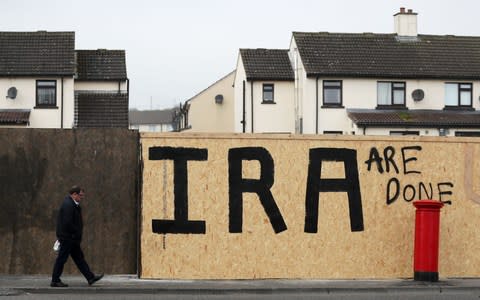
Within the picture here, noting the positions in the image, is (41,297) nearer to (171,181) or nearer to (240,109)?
(171,181)

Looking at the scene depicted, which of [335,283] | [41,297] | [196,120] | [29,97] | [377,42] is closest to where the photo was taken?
[41,297]

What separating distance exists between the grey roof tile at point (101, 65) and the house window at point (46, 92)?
2.24 m

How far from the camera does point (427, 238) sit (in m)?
15.9

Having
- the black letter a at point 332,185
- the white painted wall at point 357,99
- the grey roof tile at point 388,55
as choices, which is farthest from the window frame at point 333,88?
the black letter a at point 332,185

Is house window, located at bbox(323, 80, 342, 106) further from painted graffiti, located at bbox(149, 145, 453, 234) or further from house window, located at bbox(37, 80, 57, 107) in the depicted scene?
painted graffiti, located at bbox(149, 145, 453, 234)

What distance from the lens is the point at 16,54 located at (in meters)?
52.4

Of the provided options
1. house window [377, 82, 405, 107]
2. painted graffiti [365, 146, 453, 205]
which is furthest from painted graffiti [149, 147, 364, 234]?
house window [377, 82, 405, 107]

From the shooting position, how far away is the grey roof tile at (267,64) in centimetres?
5466

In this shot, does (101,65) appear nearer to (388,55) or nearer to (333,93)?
(333,93)

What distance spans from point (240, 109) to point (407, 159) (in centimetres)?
4134

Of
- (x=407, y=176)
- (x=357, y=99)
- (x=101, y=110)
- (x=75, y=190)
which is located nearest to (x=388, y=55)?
(x=357, y=99)

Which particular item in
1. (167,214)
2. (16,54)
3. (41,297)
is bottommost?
(41,297)

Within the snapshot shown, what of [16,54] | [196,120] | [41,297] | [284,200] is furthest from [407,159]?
[196,120]

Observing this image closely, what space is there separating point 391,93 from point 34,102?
60.8ft
